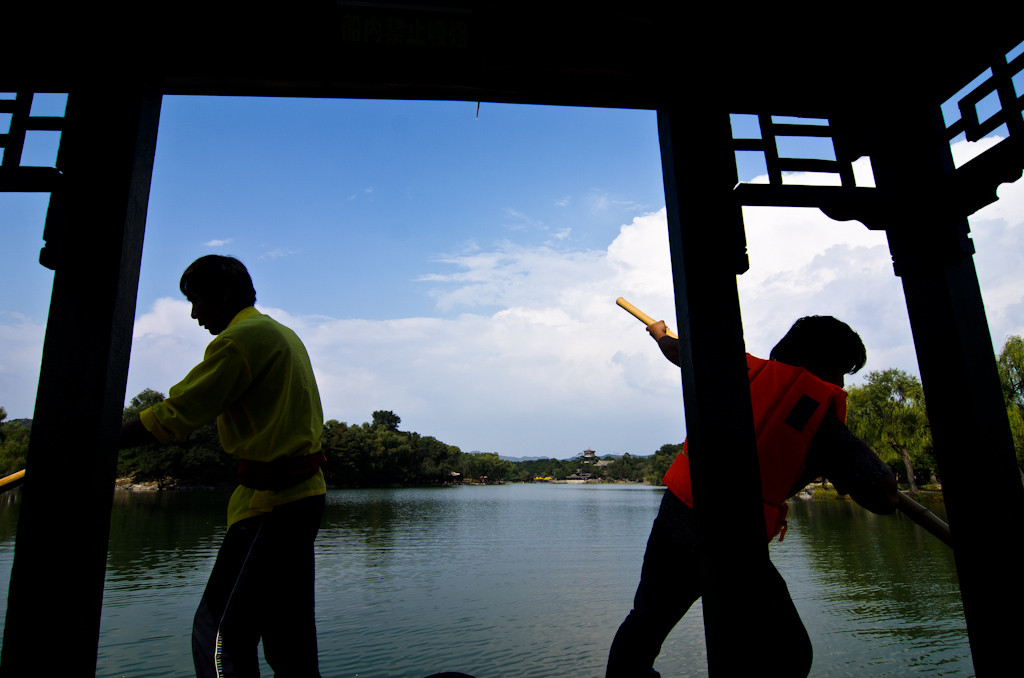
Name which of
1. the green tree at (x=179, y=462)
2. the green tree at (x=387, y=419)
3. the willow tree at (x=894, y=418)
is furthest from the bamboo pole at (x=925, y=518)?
the green tree at (x=387, y=419)

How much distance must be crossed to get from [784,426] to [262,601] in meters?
1.26

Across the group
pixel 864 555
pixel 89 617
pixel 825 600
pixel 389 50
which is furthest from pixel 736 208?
pixel 864 555

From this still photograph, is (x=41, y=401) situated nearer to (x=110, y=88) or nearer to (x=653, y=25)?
(x=110, y=88)

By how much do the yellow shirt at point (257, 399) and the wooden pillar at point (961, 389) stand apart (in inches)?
72.2

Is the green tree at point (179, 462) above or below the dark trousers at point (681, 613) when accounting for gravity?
above

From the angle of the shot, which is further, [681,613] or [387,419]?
[387,419]

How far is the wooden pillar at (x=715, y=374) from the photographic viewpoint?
1.21 meters

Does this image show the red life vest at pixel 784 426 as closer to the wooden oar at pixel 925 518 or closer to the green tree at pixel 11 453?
the wooden oar at pixel 925 518

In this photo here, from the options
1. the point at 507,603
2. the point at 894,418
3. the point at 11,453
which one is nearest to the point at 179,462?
the point at 11,453

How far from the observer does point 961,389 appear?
168cm

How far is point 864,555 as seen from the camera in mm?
9469

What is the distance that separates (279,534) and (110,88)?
46.8 inches

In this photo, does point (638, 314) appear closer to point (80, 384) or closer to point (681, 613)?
point (681, 613)

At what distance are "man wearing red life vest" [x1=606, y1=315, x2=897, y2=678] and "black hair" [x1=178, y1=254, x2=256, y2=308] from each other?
4.09 ft
